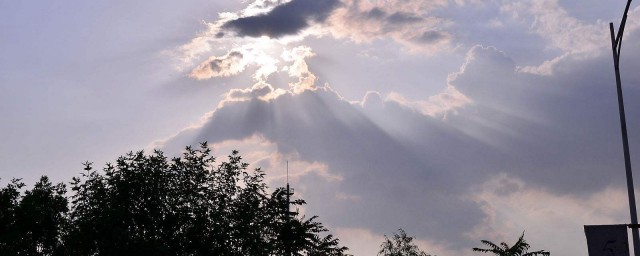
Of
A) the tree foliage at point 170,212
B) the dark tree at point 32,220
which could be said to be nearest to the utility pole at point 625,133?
the tree foliage at point 170,212

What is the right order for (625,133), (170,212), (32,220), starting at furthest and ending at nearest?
1. (32,220)
2. (170,212)
3. (625,133)

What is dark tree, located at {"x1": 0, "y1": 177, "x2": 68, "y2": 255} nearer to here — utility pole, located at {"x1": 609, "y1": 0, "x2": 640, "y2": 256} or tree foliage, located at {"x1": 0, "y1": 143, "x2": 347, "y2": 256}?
tree foliage, located at {"x1": 0, "y1": 143, "x2": 347, "y2": 256}

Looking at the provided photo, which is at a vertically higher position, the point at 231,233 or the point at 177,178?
the point at 177,178

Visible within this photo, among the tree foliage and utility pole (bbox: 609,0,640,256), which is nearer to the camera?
utility pole (bbox: 609,0,640,256)

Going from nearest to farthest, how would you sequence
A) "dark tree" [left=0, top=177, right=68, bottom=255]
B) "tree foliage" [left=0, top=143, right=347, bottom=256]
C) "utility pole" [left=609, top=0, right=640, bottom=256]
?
"utility pole" [left=609, top=0, right=640, bottom=256] < "tree foliage" [left=0, top=143, right=347, bottom=256] < "dark tree" [left=0, top=177, right=68, bottom=255]

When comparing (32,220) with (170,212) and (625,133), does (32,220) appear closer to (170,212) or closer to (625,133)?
(170,212)

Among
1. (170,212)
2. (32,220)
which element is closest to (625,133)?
(170,212)

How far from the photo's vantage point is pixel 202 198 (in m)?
44.3

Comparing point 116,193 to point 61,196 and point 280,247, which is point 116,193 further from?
point 61,196

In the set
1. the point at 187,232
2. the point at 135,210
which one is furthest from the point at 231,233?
the point at 135,210

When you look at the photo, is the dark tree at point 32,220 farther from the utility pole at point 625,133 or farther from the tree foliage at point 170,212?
the utility pole at point 625,133

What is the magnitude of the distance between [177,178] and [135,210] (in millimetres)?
3063

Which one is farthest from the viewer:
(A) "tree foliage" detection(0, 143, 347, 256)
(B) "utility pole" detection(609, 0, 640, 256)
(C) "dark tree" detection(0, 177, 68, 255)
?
(C) "dark tree" detection(0, 177, 68, 255)

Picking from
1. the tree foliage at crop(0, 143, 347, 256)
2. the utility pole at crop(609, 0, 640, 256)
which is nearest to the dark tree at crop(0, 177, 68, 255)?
the tree foliage at crop(0, 143, 347, 256)
